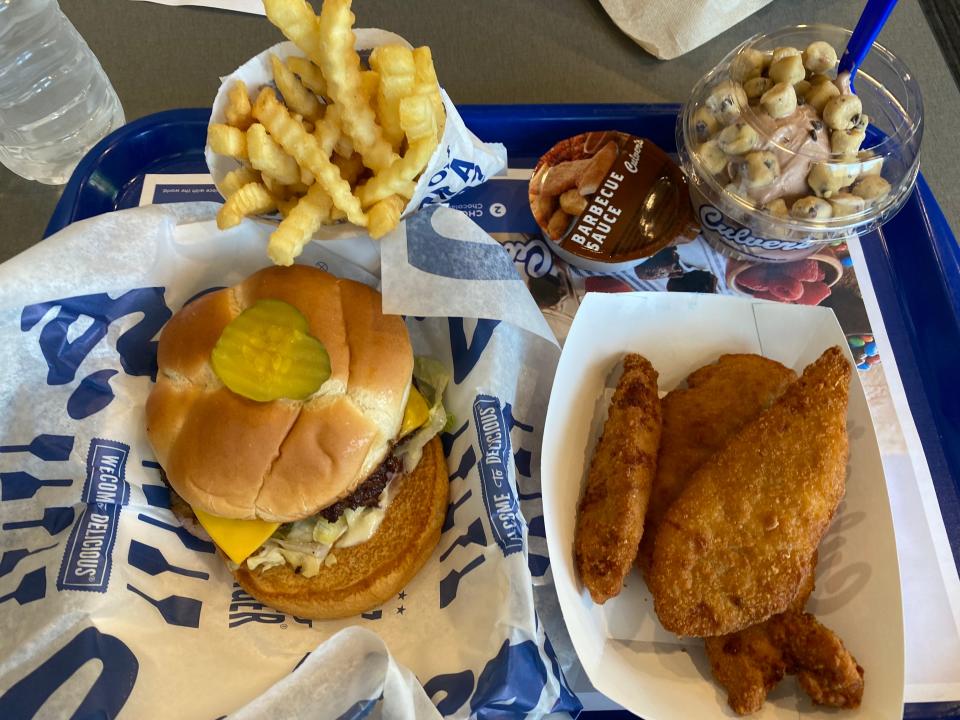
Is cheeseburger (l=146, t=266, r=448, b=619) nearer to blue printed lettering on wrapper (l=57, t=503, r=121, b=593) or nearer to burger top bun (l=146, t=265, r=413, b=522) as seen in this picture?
burger top bun (l=146, t=265, r=413, b=522)

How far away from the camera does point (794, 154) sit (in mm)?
1241

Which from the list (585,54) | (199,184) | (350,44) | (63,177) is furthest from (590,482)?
(63,177)

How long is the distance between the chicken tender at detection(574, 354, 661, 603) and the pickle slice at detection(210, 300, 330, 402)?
0.52 metres

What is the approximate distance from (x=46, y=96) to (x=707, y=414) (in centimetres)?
179

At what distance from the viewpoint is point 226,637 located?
43.6 inches

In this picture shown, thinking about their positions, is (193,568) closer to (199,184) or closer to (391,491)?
(391,491)

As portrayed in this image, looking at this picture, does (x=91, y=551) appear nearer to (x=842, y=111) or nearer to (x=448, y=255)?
(x=448, y=255)

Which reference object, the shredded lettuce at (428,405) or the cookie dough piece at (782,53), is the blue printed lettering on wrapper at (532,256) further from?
the cookie dough piece at (782,53)

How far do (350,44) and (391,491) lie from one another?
77cm

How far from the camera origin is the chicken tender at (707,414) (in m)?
1.19

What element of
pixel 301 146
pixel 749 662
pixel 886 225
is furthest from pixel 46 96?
pixel 886 225

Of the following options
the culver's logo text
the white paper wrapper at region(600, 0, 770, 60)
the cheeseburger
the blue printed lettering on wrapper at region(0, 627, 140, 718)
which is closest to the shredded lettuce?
the cheeseburger

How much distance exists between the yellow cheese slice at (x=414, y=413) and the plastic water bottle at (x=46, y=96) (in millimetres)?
1195

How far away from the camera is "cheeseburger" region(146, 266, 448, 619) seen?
3.45 feet
